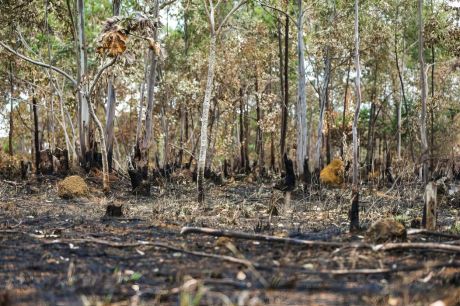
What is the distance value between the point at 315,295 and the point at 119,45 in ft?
23.3

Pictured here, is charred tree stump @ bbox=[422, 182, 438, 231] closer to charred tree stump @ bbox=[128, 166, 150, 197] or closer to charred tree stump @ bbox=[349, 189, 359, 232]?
charred tree stump @ bbox=[349, 189, 359, 232]

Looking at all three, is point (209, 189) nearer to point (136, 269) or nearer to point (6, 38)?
point (6, 38)

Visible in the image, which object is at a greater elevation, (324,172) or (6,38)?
(6,38)

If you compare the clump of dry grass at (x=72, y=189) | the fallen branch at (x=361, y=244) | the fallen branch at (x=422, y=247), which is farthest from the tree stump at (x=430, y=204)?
the clump of dry grass at (x=72, y=189)

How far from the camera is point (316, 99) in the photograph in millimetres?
35781

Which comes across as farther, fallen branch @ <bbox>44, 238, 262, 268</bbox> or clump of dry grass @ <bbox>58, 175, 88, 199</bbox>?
clump of dry grass @ <bbox>58, 175, 88, 199</bbox>

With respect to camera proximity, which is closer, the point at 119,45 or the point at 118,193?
the point at 119,45

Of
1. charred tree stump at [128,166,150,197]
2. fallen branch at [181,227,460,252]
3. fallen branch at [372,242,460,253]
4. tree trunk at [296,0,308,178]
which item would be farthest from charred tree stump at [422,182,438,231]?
tree trunk at [296,0,308,178]

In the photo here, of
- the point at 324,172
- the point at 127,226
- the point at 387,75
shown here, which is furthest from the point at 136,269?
the point at 387,75

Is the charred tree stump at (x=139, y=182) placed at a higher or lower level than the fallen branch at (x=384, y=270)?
higher

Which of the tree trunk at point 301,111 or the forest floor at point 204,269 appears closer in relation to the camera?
the forest floor at point 204,269

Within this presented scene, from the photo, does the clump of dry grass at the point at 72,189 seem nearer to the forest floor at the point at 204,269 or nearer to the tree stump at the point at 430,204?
the forest floor at the point at 204,269

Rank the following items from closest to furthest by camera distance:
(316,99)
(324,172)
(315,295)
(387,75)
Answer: (315,295) → (324,172) → (387,75) → (316,99)

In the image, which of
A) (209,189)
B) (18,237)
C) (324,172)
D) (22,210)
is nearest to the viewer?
(18,237)
